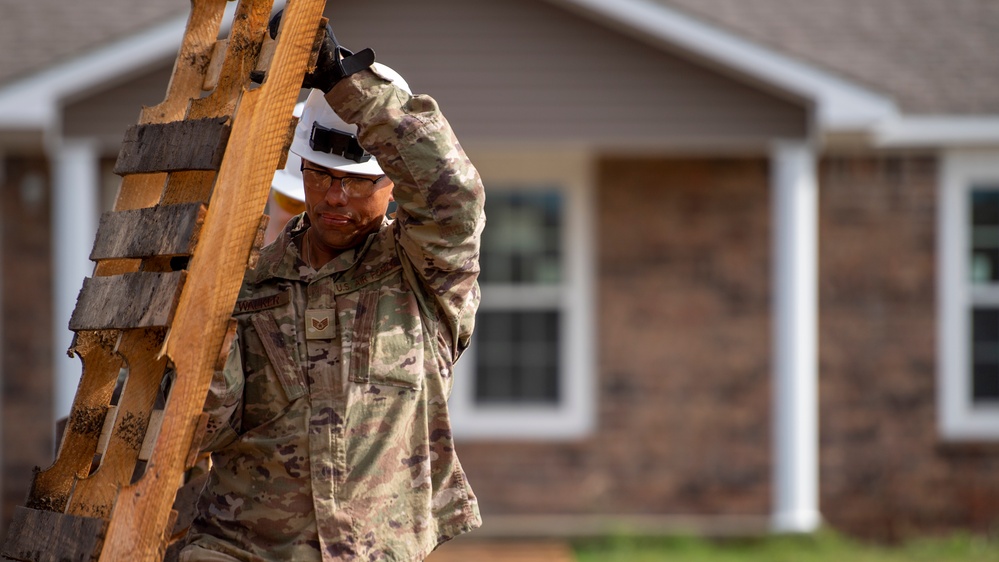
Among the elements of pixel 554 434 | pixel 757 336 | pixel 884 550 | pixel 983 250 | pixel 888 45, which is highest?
pixel 888 45

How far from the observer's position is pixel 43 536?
283cm

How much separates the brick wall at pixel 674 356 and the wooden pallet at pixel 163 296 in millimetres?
7741

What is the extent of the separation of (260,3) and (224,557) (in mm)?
1242

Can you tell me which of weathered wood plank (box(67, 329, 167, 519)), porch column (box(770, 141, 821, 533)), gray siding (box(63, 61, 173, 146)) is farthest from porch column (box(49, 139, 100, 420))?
weathered wood plank (box(67, 329, 167, 519))

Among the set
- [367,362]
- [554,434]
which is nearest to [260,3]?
[367,362]

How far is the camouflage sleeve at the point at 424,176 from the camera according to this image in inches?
113

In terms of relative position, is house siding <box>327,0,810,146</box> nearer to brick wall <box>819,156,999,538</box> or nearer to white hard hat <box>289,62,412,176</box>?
brick wall <box>819,156,999,538</box>

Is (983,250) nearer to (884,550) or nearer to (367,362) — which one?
(884,550)

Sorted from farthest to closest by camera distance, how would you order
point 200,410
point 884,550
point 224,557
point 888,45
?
point 888,45, point 884,550, point 224,557, point 200,410

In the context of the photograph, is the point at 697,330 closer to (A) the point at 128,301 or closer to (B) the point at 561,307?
(B) the point at 561,307

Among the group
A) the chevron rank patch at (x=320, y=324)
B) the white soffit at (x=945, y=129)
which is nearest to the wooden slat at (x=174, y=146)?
the chevron rank patch at (x=320, y=324)

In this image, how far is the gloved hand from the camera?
2.85m

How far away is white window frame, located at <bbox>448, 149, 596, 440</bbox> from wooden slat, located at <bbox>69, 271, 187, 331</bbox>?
25.1 ft

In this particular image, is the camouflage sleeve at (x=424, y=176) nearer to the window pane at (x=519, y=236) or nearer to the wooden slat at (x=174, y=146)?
the wooden slat at (x=174, y=146)
